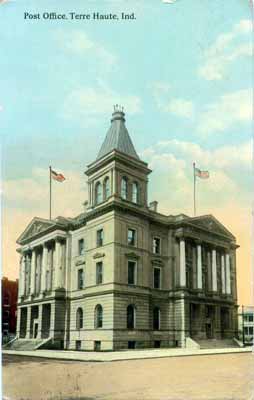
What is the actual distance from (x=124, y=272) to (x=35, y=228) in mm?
709

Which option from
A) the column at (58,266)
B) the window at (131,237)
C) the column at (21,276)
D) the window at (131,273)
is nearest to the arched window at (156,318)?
the window at (131,273)

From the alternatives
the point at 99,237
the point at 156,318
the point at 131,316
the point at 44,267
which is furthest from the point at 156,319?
the point at 44,267

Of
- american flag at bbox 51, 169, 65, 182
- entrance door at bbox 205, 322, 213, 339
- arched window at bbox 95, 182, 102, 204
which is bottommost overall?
entrance door at bbox 205, 322, 213, 339

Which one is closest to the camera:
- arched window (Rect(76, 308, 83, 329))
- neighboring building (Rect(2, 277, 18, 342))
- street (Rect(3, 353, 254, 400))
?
street (Rect(3, 353, 254, 400))

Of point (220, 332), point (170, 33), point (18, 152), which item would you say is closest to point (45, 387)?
point (220, 332)

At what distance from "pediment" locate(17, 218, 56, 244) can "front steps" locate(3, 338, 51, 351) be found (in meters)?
0.70

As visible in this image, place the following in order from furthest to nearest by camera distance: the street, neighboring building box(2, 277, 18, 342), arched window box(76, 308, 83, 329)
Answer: arched window box(76, 308, 83, 329)
neighboring building box(2, 277, 18, 342)
the street

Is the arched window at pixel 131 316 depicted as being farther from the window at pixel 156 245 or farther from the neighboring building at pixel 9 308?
the neighboring building at pixel 9 308

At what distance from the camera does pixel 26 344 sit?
3584 mm

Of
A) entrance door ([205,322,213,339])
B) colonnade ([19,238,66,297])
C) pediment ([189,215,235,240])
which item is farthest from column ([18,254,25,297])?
entrance door ([205,322,213,339])

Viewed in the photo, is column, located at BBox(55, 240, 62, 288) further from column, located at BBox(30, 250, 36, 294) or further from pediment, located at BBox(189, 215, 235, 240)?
pediment, located at BBox(189, 215, 235, 240)

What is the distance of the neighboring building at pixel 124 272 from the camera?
359 centimetres

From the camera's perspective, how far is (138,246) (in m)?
3.69

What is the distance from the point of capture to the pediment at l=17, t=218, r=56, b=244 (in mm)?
3590
